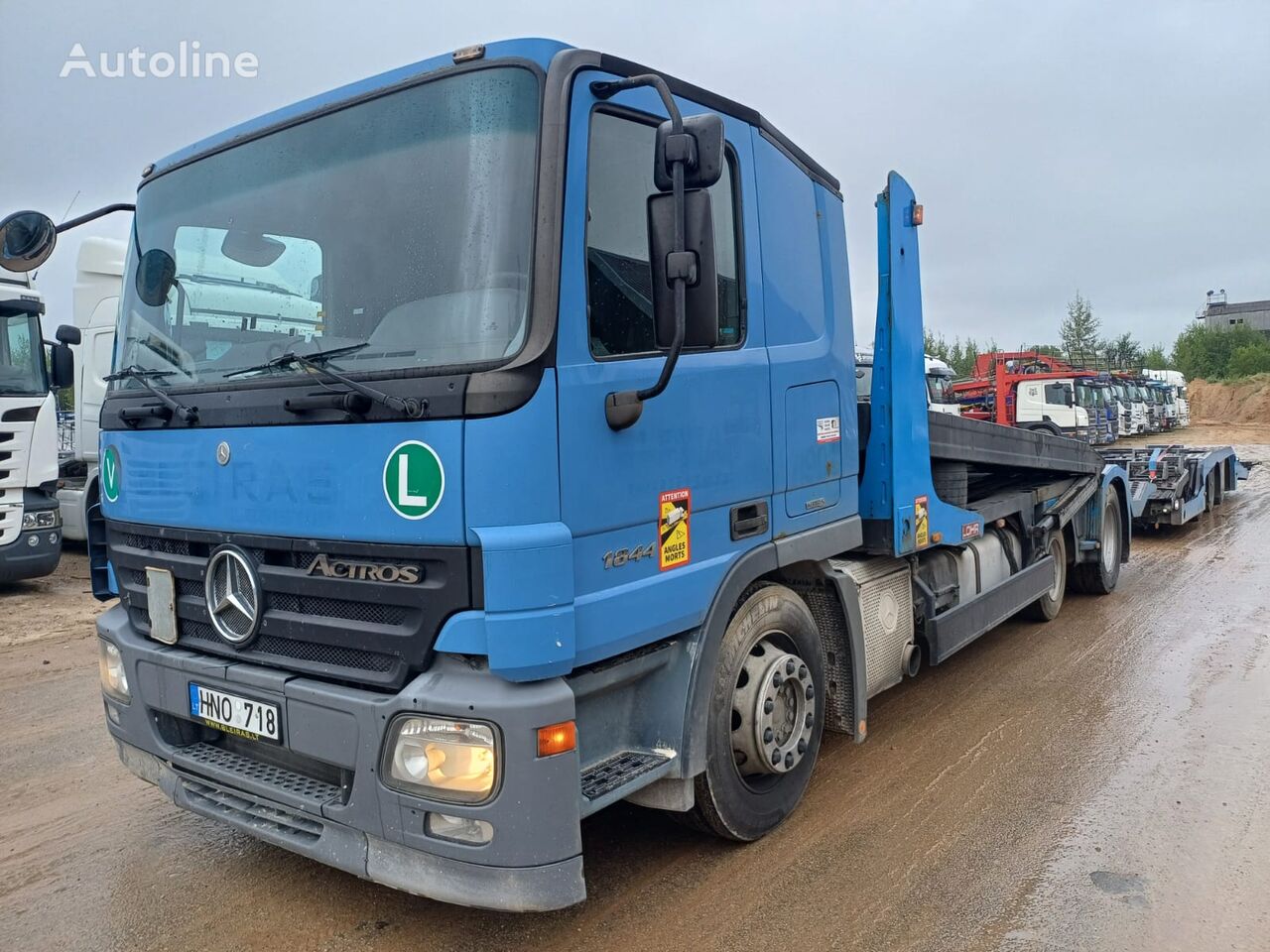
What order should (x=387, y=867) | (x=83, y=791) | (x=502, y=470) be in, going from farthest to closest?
(x=83, y=791)
(x=387, y=867)
(x=502, y=470)

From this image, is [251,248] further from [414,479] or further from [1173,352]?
[1173,352]

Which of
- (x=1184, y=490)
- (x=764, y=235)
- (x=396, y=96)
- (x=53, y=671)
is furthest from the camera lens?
(x=1184, y=490)

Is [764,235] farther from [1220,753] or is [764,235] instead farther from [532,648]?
[1220,753]

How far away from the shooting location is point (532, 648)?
2438 mm

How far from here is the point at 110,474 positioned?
11.4 feet

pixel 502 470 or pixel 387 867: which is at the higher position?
pixel 502 470

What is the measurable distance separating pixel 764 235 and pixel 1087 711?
132 inches

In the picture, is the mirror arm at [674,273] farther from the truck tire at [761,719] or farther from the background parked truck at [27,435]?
the background parked truck at [27,435]

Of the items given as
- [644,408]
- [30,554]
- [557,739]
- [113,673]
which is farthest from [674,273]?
[30,554]

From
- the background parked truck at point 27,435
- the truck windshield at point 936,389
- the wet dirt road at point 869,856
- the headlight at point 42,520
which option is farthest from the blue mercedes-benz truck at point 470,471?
the headlight at point 42,520

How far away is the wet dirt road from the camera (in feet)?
9.64

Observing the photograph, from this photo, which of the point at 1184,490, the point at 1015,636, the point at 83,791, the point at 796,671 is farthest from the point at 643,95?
the point at 1184,490

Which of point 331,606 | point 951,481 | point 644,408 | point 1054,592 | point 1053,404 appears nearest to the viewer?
point 331,606

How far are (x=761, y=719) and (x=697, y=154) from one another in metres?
1.97
